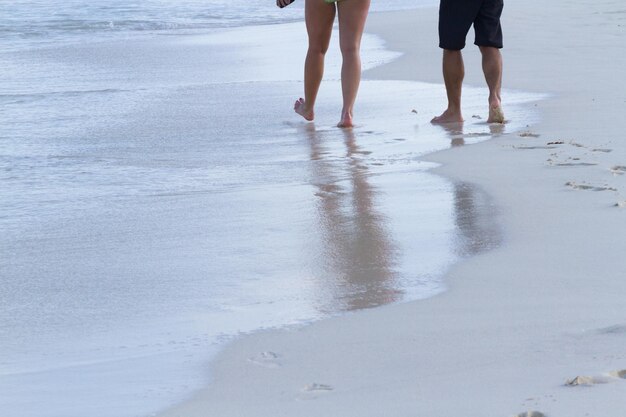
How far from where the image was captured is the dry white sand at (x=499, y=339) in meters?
2.23

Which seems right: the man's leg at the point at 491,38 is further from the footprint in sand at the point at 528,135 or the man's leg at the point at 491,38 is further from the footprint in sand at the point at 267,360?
the footprint in sand at the point at 267,360

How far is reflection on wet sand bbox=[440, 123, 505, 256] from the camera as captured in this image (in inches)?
136

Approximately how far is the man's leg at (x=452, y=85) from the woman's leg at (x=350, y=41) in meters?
0.48

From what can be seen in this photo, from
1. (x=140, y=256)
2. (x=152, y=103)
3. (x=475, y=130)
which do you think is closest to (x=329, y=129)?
(x=475, y=130)

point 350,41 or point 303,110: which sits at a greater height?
point 350,41

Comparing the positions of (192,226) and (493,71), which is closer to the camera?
(192,226)

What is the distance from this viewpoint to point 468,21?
600cm

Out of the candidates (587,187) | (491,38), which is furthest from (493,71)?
(587,187)

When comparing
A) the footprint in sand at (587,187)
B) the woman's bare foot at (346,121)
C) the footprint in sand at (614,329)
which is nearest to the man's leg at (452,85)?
the woman's bare foot at (346,121)

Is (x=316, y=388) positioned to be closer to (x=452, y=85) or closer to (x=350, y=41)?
(x=452, y=85)

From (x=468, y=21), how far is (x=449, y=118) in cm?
52

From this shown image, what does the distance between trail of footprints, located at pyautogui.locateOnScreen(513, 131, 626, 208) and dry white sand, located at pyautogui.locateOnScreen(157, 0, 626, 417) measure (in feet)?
0.05

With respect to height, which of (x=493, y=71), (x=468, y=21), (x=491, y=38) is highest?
(x=468, y=21)

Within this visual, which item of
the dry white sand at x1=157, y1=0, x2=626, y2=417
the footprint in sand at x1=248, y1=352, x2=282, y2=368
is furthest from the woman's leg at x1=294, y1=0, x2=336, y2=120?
the footprint in sand at x1=248, y1=352, x2=282, y2=368
